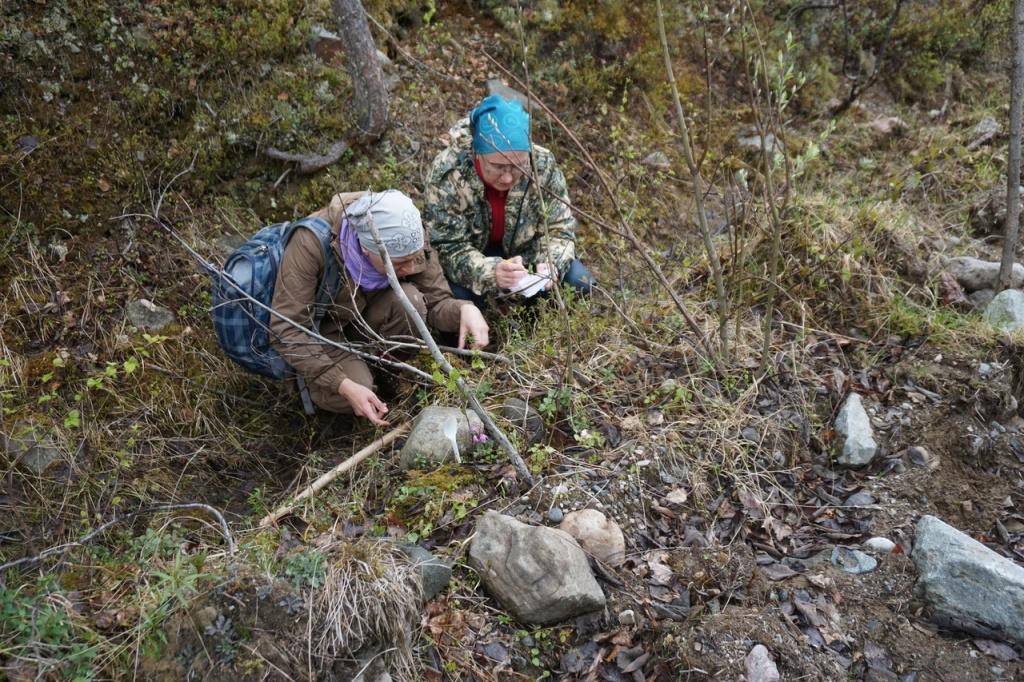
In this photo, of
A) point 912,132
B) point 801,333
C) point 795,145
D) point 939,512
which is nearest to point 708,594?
point 939,512

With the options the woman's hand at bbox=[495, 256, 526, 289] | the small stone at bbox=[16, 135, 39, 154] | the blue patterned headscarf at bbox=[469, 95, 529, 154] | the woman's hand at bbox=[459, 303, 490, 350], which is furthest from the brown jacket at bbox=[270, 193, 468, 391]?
the small stone at bbox=[16, 135, 39, 154]

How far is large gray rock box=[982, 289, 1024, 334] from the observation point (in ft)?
12.3

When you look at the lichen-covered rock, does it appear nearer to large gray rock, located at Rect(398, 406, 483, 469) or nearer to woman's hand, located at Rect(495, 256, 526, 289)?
woman's hand, located at Rect(495, 256, 526, 289)

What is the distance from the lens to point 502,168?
3.92 metres

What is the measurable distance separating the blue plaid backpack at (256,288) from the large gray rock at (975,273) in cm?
388

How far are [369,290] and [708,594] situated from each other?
2.28 metres

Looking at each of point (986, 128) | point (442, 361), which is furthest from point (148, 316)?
point (986, 128)

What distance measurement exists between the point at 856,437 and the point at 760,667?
4.57 ft

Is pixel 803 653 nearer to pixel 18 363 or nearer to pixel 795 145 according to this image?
pixel 18 363

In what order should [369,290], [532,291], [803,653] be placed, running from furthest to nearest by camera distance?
[532,291] < [369,290] < [803,653]

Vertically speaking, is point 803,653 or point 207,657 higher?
point 207,657

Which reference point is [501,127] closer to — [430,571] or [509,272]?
[509,272]

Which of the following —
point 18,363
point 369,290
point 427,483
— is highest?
point 369,290

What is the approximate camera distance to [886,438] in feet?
11.1
